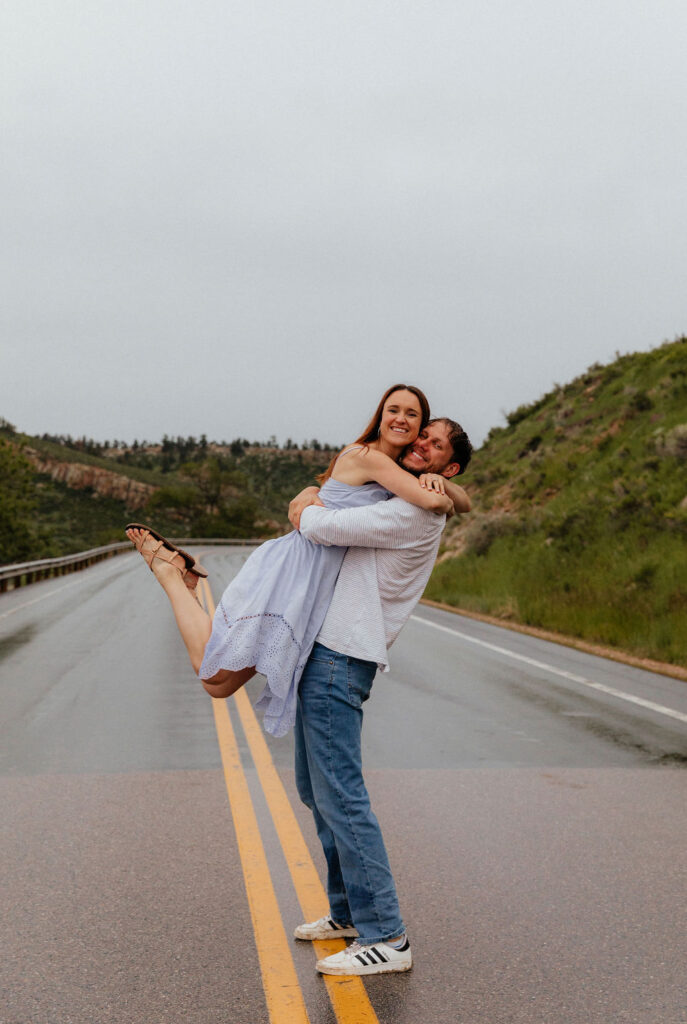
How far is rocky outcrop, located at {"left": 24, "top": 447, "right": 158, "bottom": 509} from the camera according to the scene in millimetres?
116250

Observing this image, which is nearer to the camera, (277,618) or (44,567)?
(277,618)

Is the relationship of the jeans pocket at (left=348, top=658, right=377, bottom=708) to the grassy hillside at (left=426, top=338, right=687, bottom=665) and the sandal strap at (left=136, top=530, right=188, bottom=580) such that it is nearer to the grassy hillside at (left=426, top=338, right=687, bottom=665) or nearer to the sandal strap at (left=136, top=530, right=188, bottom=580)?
the sandal strap at (left=136, top=530, right=188, bottom=580)

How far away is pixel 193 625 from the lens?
14.1 feet

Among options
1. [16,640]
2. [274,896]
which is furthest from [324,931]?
[16,640]

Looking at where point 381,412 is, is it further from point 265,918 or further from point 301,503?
point 265,918

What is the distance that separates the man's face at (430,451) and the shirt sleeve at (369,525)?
202mm

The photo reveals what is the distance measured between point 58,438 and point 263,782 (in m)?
152

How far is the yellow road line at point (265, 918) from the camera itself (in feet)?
12.7

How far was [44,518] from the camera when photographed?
9838 cm

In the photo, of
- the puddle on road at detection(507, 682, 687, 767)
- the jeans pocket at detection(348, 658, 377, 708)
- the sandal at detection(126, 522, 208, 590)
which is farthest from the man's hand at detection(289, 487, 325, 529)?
the puddle on road at detection(507, 682, 687, 767)

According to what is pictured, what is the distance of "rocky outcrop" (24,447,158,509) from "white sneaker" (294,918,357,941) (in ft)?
366

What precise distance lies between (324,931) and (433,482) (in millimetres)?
1933

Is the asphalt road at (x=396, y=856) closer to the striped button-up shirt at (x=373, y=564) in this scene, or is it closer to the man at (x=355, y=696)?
the man at (x=355, y=696)

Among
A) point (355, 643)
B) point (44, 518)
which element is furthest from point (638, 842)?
point (44, 518)
